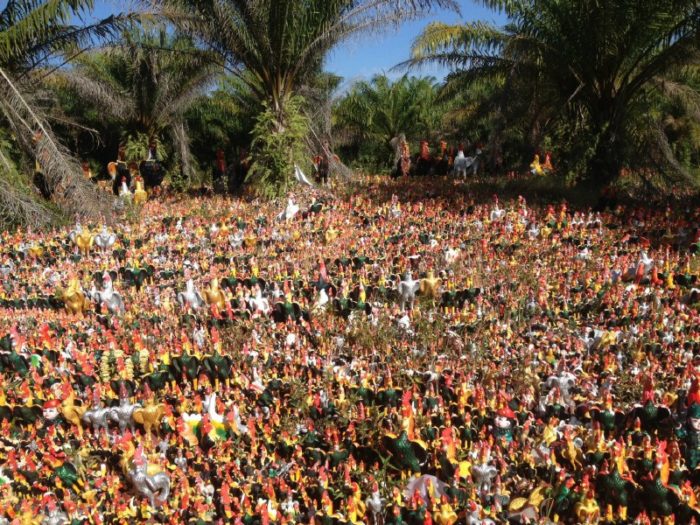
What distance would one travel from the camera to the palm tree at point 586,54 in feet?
27.7

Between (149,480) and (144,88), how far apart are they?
47.2 ft

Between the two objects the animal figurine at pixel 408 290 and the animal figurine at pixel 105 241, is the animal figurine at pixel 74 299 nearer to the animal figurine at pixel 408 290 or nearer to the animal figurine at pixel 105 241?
the animal figurine at pixel 105 241

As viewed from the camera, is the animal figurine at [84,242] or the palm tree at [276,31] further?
the palm tree at [276,31]

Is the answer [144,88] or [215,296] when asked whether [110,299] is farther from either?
[144,88]

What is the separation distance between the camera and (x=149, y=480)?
3.07 m

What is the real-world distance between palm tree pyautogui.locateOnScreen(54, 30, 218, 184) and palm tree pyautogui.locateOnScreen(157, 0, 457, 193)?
210 centimetres

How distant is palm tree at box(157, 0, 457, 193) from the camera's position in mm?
10188

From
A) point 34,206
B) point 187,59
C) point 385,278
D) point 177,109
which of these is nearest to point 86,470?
point 385,278

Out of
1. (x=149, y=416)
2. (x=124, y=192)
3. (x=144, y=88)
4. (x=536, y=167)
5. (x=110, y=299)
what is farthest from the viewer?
(x=144, y=88)

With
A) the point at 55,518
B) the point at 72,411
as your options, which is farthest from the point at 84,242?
the point at 55,518

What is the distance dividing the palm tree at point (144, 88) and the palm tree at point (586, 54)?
18.4 feet

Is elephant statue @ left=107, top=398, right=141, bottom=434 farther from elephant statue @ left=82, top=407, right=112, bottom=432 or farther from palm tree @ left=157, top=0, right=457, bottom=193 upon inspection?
palm tree @ left=157, top=0, right=457, bottom=193

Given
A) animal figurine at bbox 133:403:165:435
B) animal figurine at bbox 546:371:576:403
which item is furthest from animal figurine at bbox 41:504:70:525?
animal figurine at bbox 546:371:576:403

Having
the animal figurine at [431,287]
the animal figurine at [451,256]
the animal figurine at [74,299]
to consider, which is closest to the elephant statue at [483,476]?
the animal figurine at [431,287]
